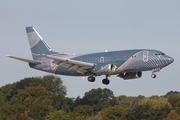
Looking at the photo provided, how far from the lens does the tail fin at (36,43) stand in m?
119

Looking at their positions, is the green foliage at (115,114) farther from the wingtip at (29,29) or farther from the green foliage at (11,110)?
the wingtip at (29,29)

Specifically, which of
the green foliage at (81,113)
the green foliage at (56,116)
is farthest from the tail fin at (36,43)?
the green foliage at (81,113)

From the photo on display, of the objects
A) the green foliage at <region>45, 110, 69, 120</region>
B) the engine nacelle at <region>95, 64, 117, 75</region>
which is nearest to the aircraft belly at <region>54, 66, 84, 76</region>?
the engine nacelle at <region>95, 64, 117, 75</region>

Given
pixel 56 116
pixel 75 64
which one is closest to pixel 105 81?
pixel 75 64

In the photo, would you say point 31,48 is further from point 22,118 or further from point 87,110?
point 87,110

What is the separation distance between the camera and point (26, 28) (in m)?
122

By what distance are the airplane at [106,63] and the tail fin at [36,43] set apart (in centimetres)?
389

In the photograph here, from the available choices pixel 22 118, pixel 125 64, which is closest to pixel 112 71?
pixel 125 64

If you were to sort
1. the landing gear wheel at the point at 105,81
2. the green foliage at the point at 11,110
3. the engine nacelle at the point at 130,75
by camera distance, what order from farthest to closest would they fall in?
the green foliage at the point at 11,110 → the landing gear wheel at the point at 105,81 → the engine nacelle at the point at 130,75

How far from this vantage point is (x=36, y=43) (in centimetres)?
12012

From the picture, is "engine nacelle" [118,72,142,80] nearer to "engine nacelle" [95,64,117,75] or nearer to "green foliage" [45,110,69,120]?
"engine nacelle" [95,64,117,75]

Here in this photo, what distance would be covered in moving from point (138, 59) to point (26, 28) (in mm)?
25267

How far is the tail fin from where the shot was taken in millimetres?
119331

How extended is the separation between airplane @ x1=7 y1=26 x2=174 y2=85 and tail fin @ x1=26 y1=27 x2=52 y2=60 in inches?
153
